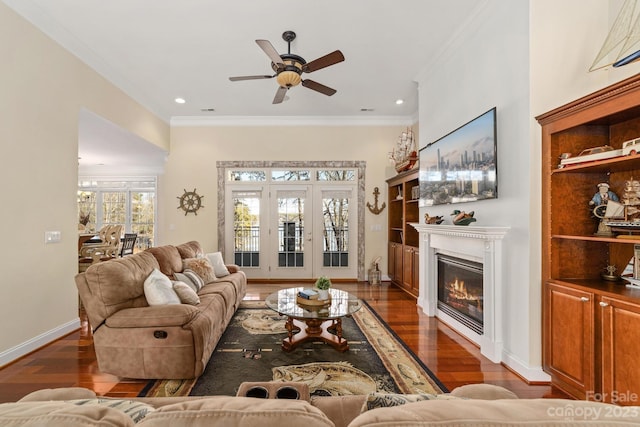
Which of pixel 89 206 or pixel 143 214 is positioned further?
pixel 89 206

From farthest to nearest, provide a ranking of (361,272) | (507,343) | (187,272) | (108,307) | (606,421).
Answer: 1. (361,272)
2. (187,272)
3. (507,343)
4. (108,307)
5. (606,421)

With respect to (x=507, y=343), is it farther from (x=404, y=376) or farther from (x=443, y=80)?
(x=443, y=80)

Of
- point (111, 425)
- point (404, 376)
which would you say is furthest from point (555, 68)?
point (111, 425)

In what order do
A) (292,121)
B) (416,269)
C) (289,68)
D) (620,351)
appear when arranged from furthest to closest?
(292,121) < (416,269) < (289,68) < (620,351)

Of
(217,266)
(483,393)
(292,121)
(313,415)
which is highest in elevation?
(292,121)

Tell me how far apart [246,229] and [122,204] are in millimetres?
3955

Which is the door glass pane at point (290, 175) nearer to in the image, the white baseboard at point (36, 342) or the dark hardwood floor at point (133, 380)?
the dark hardwood floor at point (133, 380)

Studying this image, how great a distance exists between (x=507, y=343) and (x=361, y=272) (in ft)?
12.3

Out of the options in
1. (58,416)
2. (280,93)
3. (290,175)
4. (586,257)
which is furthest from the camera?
(290,175)

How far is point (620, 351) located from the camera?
186 cm

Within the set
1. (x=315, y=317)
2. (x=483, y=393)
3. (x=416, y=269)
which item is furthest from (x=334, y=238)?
(x=483, y=393)

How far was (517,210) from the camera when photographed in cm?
259

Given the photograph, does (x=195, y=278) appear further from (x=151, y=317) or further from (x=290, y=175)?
(x=290, y=175)

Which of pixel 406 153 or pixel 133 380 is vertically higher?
pixel 406 153
